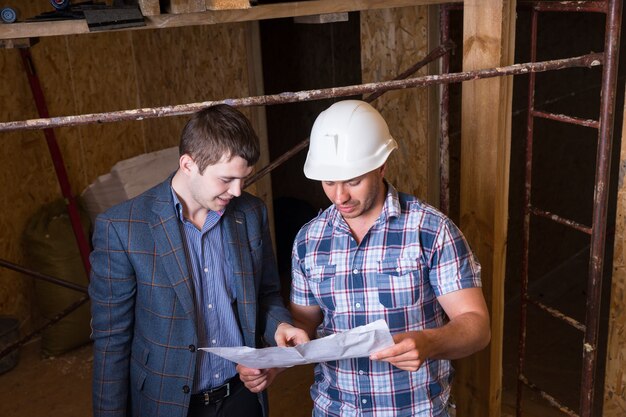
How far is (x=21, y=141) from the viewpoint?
18.1 feet

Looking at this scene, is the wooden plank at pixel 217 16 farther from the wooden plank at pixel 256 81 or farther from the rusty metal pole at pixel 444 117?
the wooden plank at pixel 256 81

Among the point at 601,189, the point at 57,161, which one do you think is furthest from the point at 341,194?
the point at 57,161

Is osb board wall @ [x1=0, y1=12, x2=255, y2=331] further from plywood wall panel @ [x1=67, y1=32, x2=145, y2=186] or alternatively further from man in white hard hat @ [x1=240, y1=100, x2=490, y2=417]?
man in white hard hat @ [x1=240, y1=100, x2=490, y2=417]

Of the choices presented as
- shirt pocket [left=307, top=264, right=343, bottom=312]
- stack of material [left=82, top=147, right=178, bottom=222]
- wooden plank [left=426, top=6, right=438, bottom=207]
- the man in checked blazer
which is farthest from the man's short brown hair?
stack of material [left=82, top=147, right=178, bottom=222]

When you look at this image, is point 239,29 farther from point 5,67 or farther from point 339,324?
point 339,324

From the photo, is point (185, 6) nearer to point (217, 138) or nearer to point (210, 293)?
point (217, 138)

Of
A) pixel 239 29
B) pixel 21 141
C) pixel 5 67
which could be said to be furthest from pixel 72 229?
pixel 239 29

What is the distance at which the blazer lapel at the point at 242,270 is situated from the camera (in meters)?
2.58

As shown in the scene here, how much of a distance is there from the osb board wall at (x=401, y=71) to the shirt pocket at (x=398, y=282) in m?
1.89

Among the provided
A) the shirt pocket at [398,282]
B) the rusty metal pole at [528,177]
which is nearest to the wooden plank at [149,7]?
the shirt pocket at [398,282]

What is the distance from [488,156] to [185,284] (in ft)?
4.82

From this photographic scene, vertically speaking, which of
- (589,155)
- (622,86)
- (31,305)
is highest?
(622,86)

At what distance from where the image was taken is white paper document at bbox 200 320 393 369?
2068 millimetres

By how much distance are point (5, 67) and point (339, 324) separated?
3.83 meters
